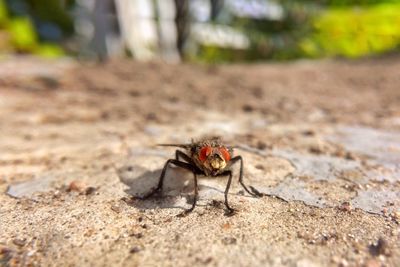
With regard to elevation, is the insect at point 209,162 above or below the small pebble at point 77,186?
above

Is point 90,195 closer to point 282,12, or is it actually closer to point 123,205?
point 123,205

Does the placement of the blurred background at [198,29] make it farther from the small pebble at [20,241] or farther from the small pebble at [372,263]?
the small pebble at [372,263]

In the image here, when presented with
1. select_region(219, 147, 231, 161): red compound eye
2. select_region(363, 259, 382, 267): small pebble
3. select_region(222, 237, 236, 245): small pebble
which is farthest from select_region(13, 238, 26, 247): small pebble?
select_region(363, 259, 382, 267): small pebble

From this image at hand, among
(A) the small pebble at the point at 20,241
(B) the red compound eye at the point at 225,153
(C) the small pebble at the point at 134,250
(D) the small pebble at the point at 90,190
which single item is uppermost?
(B) the red compound eye at the point at 225,153

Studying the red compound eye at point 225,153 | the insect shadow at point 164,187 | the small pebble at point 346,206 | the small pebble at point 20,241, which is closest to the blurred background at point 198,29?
the insect shadow at point 164,187

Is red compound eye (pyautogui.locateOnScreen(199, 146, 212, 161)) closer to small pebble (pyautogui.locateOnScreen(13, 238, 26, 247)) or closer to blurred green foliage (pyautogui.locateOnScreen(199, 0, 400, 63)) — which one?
small pebble (pyautogui.locateOnScreen(13, 238, 26, 247))

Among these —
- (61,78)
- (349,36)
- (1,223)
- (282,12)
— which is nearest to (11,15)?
(61,78)
